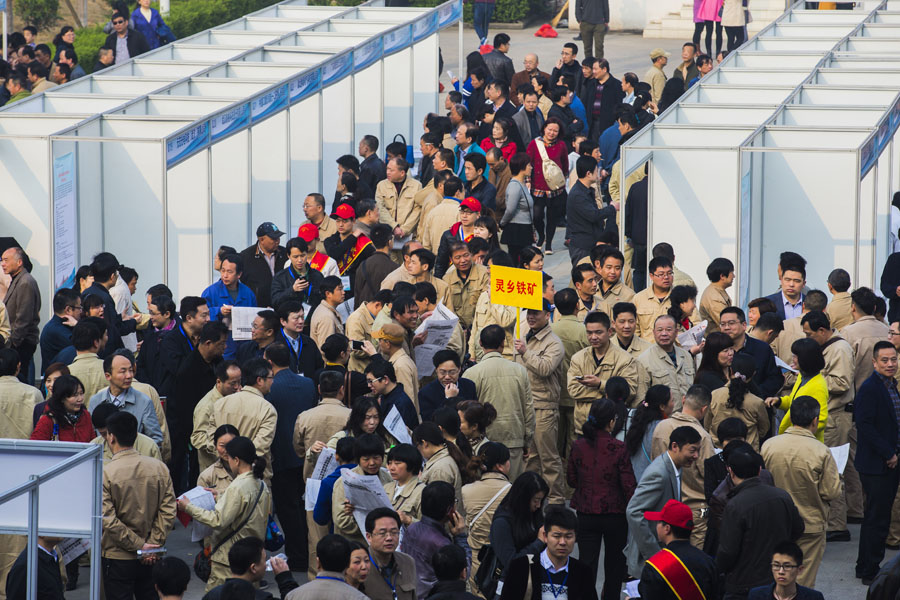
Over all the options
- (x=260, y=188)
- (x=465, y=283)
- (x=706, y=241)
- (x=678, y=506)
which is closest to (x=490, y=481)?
(x=678, y=506)

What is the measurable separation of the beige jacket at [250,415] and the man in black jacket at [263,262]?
10.7ft

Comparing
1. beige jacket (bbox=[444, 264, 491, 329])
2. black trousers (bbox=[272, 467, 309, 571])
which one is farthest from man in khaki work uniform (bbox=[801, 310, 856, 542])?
black trousers (bbox=[272, 467, 309, 571])

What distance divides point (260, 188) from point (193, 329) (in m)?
5.60

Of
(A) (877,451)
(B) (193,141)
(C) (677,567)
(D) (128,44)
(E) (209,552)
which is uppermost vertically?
(D) (128,44)

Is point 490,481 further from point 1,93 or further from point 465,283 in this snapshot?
point 1,93

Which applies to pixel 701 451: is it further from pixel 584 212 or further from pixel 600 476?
pixel 584 212

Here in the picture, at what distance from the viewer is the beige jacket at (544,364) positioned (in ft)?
34.2

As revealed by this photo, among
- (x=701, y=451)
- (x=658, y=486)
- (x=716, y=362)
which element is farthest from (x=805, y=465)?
(x=716, y=362)

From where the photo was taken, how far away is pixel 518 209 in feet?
48.9

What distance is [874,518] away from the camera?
9609mm

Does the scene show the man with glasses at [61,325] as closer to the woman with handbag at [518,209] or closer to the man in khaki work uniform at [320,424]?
the man in khaki work uniform at [320,424]

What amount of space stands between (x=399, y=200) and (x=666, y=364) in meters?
5.36

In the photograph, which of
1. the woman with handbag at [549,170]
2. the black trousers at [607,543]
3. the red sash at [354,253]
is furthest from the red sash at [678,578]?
the woman with handbag at [549,170]

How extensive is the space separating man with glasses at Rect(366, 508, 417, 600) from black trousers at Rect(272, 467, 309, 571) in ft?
7.98
